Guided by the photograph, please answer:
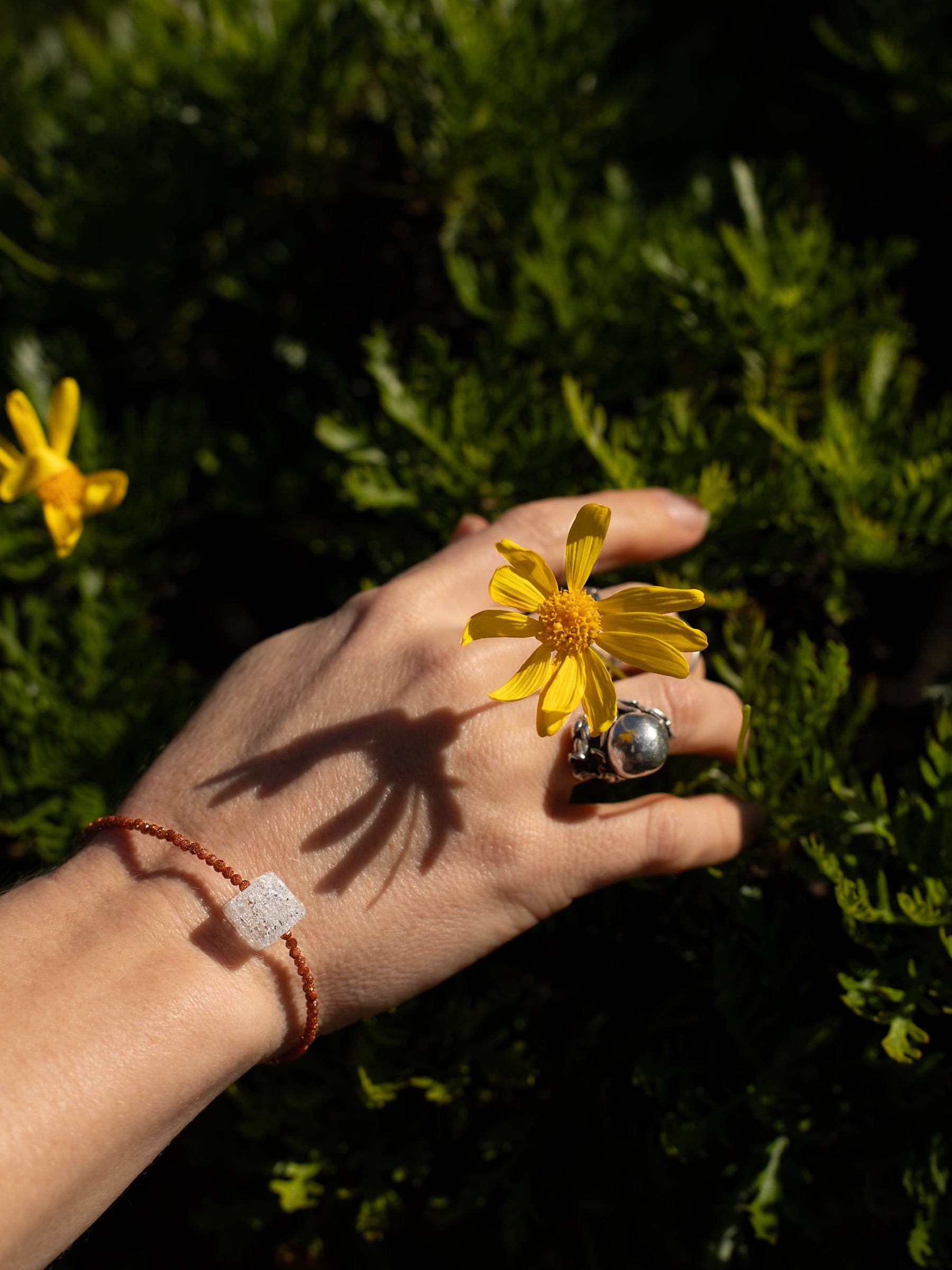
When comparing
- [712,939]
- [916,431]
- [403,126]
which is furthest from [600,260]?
[712,939]

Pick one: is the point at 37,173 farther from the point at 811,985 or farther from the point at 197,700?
the point at 811,985

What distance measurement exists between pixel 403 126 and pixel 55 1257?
2.60 m

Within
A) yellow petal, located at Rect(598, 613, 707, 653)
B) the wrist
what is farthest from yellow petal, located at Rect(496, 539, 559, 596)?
the wrist

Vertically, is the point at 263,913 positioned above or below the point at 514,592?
below

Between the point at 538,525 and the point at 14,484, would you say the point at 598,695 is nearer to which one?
the point at 538,525

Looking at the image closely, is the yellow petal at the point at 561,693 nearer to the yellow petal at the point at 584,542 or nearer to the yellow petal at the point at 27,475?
the yellow petal at the point at 584,542

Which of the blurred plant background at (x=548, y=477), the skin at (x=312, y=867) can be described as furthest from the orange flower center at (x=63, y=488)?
the skin at (x=312, y=867)

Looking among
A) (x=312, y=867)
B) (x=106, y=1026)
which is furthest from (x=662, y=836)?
(x=106, y=1026)

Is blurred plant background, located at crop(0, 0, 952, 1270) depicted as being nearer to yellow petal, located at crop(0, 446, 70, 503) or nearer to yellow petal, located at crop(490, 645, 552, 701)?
yellow petal, located at crop(0, 446, 70, 503)

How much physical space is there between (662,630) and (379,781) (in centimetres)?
52

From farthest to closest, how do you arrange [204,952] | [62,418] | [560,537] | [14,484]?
1. [62,418]
2. [14,484]
3. [560,537]
4. [204,952]

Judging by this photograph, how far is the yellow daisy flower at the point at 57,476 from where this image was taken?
1.77 meters

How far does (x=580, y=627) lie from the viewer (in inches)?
48.1

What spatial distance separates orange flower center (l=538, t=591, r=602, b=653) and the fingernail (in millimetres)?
445
